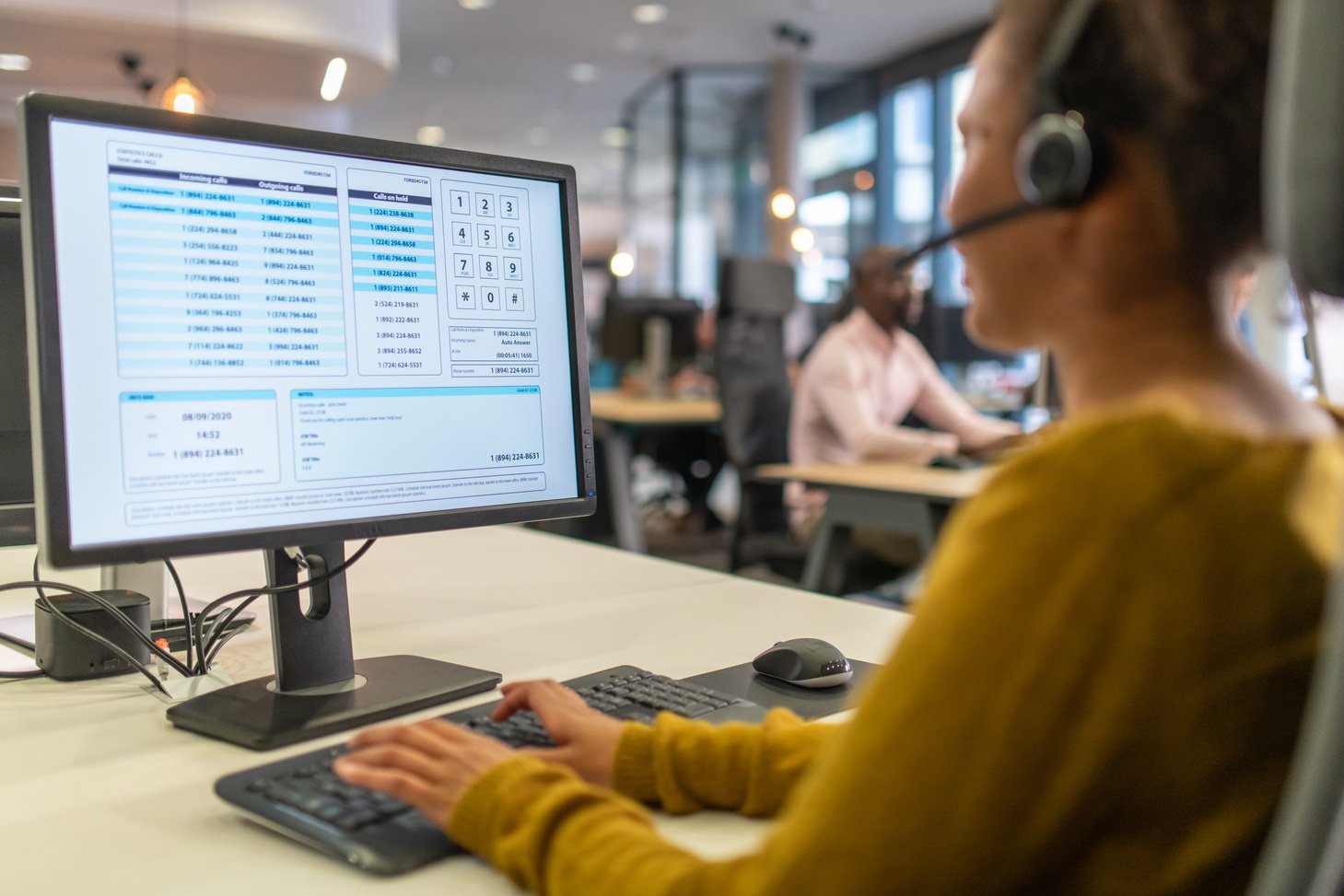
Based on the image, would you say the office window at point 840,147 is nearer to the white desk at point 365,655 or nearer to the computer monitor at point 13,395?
the white desk at point 365,655

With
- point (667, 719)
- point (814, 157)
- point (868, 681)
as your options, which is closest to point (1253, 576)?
point (868, 681)

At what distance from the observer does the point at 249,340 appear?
911mm

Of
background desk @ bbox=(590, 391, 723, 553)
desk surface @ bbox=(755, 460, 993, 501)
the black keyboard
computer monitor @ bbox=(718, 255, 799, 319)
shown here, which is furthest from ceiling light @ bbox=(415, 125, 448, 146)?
the black keyboard

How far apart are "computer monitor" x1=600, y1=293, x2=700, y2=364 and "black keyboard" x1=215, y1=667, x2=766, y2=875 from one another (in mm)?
5261

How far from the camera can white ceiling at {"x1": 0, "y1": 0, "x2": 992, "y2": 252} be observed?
596 centimetres

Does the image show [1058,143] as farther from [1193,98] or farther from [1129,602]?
[1129,602]

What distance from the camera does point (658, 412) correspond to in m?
4.80

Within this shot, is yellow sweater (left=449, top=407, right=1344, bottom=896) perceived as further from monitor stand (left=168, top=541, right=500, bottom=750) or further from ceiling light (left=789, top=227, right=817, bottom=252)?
ceiling light (left=789, top=227, right=817, bottom=252)

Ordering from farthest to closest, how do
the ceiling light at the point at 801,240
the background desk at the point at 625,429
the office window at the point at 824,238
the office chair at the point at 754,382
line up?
the office window at the point at 824,238, the ceiling light at the point at 801,240, the background desk at the point at 625,429, the office chair at the point at 754,382

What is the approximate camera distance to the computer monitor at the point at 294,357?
831 mm

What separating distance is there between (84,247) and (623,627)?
26.0 inches

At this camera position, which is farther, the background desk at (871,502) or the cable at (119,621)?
the background desk at (871,502)

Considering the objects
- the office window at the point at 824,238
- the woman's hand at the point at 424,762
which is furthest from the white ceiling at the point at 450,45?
the woman's hand at the point at 424,762

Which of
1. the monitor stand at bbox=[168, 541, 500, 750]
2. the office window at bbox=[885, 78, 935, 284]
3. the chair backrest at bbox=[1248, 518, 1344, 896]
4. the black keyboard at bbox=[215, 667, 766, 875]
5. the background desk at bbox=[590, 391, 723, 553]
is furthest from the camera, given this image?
the office window at bbox=[885, 78, 935, 284]
